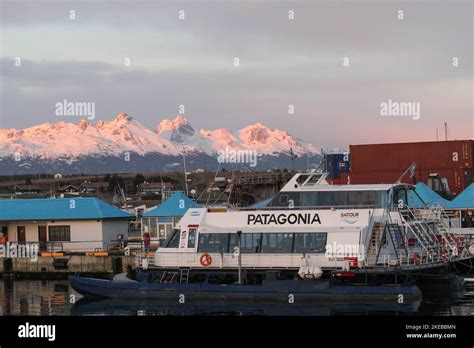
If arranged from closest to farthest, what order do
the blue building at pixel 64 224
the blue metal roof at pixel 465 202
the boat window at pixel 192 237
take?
the boat window at pixel 192 237
the blue building at pixel 64 224
the blue metal roof at pixel 465 202

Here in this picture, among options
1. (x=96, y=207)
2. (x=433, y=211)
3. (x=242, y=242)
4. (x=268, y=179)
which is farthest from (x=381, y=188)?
(x=96, y=207)

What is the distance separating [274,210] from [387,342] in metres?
12.0

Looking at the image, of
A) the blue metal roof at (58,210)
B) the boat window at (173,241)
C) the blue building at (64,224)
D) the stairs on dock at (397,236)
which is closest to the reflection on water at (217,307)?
the stairs on dock at (397,236)

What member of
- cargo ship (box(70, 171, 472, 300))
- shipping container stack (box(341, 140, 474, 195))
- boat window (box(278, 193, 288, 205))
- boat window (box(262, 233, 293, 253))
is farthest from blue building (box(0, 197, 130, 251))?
shipping container stack (box(341, 140, 474, 195))

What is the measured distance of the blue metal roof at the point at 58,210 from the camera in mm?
50188

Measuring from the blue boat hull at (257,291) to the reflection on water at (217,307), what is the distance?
26 centimetres

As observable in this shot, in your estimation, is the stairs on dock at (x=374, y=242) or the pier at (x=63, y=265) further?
the pier at (x=63, y=265)

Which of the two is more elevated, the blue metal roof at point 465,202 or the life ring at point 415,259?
the blue metal roof at point 465,202

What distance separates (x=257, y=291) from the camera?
34.4 m

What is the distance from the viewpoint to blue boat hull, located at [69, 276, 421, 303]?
3297 cm

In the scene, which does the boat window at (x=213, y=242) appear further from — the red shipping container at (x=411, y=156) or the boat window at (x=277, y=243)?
A: the red shipping container at (x=411, y=156)

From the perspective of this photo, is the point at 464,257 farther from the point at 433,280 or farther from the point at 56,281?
the point at 56,281

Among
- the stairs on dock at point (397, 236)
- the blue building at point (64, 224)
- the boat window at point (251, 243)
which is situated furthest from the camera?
the blue building at point (64, 224)

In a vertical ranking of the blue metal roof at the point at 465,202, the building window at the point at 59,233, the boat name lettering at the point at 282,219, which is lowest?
the building window at the point at 59,233
